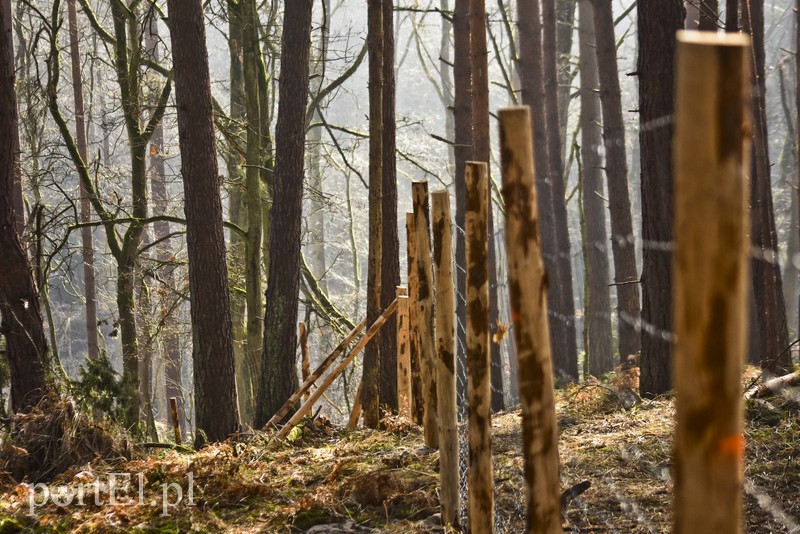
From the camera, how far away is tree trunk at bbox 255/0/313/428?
9.33 metres

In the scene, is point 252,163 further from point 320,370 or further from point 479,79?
point 320,370

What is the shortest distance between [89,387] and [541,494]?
550cm

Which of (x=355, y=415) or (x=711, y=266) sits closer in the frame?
(x=711, y=266)

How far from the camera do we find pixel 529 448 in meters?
2.69

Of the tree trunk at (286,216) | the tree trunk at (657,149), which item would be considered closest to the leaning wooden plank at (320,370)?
the tree trunk at (286,216)

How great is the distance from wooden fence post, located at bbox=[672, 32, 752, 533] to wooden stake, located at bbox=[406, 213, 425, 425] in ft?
15.5

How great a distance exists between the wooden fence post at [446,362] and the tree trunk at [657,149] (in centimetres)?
367

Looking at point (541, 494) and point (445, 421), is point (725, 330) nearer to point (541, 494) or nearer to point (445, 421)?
point (541, 494)

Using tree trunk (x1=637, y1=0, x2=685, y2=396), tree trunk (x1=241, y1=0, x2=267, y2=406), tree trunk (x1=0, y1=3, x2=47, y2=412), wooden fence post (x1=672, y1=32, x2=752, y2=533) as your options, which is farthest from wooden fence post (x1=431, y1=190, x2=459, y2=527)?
tree trunk (x1=241, y1=0, x2=267, y2=406)

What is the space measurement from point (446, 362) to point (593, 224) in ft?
45.5

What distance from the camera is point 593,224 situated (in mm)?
17516

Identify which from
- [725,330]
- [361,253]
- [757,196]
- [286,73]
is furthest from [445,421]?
[361,253]

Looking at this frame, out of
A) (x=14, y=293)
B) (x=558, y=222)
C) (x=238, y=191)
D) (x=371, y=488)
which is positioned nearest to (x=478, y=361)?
(x=371, y=488)

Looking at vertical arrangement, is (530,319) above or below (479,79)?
below
